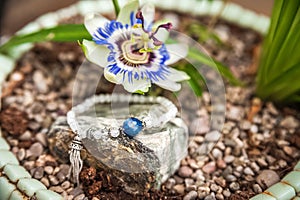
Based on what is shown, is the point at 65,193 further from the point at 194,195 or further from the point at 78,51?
the point at 78,51

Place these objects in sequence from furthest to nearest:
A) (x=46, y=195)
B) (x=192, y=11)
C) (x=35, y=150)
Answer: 1. (x=192, y=11)
2. (x=35, y=150)
3. (x=46, y=195)

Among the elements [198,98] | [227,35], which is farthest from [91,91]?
[227,35]

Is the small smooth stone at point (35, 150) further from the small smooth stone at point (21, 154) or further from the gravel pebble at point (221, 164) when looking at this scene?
the gravel pebble at point (221, 164)

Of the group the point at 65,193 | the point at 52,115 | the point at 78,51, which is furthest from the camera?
the point at 78,51

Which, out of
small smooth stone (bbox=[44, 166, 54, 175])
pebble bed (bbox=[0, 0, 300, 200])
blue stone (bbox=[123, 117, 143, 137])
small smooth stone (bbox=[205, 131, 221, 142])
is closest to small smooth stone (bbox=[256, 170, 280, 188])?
pebble bed (bbox=[0, 0, 300, 200])

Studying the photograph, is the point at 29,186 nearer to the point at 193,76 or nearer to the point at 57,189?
the point at 57,189

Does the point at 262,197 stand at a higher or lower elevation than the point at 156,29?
lower

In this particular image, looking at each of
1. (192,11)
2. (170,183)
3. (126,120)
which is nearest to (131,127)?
(126,120)
